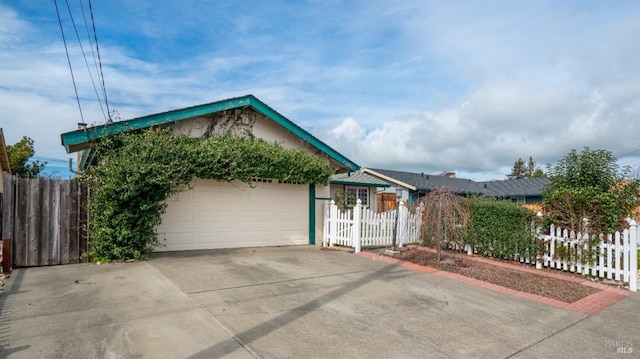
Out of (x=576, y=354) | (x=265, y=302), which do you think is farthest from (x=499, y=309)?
(x=265, y=302)

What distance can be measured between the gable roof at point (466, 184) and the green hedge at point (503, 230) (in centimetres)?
1644

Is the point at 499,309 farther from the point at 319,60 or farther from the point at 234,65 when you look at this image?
the point at 234,65

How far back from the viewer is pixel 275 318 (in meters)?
4.53

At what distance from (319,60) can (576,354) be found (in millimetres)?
11147

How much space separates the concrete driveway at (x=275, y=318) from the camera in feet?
12.1

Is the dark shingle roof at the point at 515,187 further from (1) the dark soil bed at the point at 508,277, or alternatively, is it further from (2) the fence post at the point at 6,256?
(2) the fence post at the point at 6,256

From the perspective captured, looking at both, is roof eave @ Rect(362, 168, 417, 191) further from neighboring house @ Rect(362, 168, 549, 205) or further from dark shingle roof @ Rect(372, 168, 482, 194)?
dark shingle roof @ Rect(372, 168, 482, 194)

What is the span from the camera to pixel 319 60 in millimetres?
12797

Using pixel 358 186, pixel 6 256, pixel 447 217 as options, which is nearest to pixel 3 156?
pixel 6 256

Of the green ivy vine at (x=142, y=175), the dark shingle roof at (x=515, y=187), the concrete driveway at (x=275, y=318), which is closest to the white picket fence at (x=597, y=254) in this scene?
the concrete driveway at (x=275, y=318)

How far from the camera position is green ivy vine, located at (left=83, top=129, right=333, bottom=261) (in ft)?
23.5

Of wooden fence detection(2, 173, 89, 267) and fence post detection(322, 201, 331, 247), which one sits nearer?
wooden fence detection(2, 173, 89, 267)

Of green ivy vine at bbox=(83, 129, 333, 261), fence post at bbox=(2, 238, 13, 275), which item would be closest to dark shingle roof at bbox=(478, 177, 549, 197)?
green ivy vine at bbox=(83, 129, 333, 261)

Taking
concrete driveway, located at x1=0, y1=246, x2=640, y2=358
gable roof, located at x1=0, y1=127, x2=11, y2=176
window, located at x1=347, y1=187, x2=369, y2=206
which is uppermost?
gable roof, located at x1=0, y1=127, x2=11, y2=176
